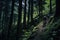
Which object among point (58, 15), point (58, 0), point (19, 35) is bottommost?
point (19, 35)

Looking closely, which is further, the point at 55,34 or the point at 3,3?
the point at 3,3

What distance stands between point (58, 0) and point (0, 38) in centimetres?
1891

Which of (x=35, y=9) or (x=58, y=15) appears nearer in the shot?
(x=58, y=15)


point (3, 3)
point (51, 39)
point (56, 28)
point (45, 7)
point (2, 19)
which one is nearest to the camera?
point (51, 39)

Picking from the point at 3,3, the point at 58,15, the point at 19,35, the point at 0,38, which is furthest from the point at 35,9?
the point at 58,15

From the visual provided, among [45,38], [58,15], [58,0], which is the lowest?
[45,38]

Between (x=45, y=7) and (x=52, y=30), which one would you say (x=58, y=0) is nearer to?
(x=52, y=30)

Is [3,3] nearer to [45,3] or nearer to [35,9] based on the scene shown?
[35,9]

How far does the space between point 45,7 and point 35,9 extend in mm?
6255

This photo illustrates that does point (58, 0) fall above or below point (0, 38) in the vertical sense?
above

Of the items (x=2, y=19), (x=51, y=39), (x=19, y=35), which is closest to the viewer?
(x=51, y=39)

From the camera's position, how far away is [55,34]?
32.3 ft

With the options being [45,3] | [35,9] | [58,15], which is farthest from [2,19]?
[58,15]

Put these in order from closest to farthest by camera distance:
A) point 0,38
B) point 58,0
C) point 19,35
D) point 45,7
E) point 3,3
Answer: point 58,0, point 19,35, point 45,7, point 0,38, point 3,3
